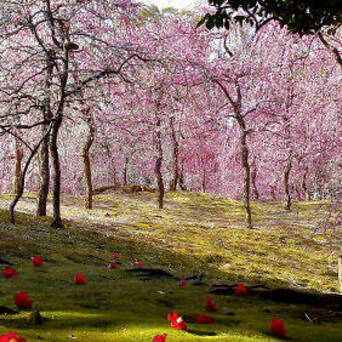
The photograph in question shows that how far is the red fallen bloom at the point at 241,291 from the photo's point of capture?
5.33 metres

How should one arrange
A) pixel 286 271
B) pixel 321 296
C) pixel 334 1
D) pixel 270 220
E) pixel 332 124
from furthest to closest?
pixel 270 220 < pixel 332 124 < pixel 286 271 < pixel 321 296 < pixel 334 1

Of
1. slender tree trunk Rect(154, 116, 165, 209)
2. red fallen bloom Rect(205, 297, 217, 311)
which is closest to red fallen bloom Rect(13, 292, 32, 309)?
red fallen bloom Rect(205, 297, 217, 311)

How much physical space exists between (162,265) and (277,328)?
24.0ft

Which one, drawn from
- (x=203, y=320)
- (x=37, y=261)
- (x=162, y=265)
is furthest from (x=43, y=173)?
(x=203, y=320)

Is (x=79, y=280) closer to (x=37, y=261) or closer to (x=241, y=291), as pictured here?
(x=37, y=261)

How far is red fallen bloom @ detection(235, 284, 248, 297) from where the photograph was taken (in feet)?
17.5

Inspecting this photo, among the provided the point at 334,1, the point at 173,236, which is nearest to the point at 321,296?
the point at 334,1

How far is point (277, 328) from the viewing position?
3.34 m

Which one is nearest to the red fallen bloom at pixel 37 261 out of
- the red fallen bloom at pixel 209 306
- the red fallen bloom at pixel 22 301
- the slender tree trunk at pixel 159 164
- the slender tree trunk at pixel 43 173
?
the red fallen bloom at pixel 22 301

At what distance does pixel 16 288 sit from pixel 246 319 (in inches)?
103

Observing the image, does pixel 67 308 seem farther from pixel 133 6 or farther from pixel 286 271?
pixel 133 6

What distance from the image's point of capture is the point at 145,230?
52.7 ft

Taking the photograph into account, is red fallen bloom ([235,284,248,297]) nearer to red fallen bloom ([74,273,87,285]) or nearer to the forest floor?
the forest floor

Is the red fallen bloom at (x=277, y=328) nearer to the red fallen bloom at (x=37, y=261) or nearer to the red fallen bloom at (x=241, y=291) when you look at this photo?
the red fallen bloom at (x=241, y=291)
